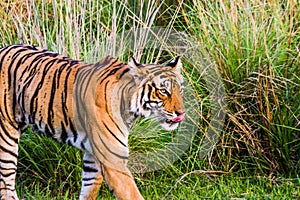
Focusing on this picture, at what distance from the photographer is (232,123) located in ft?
17.1

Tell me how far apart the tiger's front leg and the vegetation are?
886 mm

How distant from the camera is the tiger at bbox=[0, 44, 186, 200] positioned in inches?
154

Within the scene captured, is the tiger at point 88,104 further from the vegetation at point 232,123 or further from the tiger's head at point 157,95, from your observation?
the vegetation at point 232,123

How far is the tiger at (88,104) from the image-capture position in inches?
154

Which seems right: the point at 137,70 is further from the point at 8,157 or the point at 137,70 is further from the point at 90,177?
the point at 8,157

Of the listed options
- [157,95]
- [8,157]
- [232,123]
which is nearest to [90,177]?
[8,157]

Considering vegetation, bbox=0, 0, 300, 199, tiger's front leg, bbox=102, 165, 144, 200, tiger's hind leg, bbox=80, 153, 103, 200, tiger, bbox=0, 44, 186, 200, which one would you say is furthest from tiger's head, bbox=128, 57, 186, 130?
vegetation, bbox=0, 0, 300, 199

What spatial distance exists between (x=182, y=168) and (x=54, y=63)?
142 centimetres

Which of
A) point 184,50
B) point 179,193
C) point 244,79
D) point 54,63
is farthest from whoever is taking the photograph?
point 184,50

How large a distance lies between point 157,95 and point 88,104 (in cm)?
44

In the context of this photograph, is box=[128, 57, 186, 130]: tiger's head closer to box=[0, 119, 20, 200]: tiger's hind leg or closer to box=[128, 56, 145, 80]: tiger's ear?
box=[128, 56, 145, 80]: tiger's ear

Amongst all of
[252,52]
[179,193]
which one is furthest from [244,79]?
[179,193]

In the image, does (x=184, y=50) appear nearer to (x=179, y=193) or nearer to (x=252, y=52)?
(x=252, y=52)

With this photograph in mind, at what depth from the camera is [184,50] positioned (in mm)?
5664
